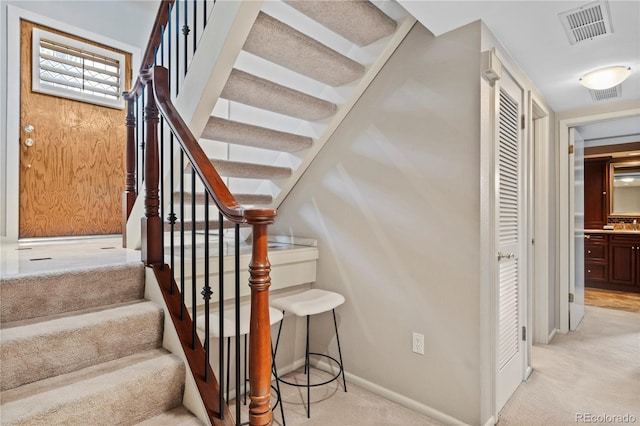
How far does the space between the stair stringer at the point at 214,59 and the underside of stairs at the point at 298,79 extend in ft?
0.19

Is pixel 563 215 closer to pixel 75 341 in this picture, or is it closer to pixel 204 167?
pixel 204 167

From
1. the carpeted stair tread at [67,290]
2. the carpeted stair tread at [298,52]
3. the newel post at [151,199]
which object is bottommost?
the carpeted stair tread at [67,290]

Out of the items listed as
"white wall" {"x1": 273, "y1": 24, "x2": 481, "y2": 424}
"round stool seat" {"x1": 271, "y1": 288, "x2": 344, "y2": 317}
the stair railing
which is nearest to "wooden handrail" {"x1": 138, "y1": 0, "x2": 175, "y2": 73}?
the stair railing

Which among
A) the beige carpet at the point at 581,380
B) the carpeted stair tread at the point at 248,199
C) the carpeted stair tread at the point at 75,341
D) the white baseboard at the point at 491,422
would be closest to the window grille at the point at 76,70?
the carpeted stair tread at the point at 248,199

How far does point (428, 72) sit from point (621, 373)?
260 cm

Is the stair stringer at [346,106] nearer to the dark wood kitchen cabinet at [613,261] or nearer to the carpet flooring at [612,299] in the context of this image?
the carpet flooring at [612,299]

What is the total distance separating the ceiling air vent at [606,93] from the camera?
9.21ft

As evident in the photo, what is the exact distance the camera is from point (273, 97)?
82.2 inches

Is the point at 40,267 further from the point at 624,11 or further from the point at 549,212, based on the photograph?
the point at 549,212

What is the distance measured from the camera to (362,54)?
7.36ft

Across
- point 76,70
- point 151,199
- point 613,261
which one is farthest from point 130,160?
point 613,261

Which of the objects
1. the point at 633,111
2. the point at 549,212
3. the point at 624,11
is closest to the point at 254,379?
the point at 624,11

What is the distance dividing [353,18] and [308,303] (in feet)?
5.38

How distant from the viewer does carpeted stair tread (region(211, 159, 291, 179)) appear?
235 centimetres
